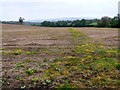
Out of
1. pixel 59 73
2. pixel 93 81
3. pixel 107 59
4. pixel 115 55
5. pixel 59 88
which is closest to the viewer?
pixel 59 88

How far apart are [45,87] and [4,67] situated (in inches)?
137

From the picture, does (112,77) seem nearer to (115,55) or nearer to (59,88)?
(59,88)

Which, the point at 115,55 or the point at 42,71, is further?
the point at 115,55

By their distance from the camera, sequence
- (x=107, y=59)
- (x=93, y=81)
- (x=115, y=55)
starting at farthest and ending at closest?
(x=115, y=55) → (x=107, y=59) → (x=93, y=81)

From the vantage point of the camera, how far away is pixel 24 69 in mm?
11828

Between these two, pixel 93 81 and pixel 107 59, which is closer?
pixel 93 81

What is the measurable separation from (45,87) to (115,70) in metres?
3.38

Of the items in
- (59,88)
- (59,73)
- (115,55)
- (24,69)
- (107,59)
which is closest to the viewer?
(59,88)

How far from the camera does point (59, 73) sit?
11.0 metres

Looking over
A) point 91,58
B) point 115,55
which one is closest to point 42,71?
point 91,58

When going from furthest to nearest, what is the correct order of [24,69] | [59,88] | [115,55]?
1. [115,55]
2. [24,69]
3. [59,88]

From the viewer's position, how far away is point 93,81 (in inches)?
392

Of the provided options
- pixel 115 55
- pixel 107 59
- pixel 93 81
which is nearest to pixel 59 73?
pixel 93 81

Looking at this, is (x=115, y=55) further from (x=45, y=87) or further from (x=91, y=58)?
(x=45, y=87)
